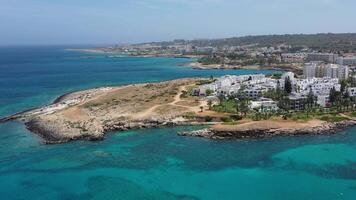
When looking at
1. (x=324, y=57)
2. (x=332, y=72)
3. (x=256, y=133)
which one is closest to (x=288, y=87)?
(x=256, y=133)

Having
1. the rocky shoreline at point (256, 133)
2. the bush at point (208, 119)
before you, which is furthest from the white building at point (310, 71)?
the bush at point (208, 119)

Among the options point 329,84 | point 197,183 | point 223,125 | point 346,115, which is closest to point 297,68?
point 329,84

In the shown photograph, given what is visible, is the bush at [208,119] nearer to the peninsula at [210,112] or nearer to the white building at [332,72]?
the peninsula at [210,112]

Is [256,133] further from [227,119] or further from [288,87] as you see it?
[288,87]

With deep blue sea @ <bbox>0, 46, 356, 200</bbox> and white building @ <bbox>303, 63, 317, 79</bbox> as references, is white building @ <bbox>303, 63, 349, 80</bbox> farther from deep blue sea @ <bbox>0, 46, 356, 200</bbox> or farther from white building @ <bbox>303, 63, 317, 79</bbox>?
deep blue sea @ <bbox>0, 46, 356, 200</bbox>

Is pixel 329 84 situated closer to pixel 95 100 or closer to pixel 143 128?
pixel 143 128

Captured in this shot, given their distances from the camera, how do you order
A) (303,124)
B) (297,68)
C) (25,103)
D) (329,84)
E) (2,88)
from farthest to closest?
(297,68) < (2,88) < (25,103) < (329,84) < (303,124)

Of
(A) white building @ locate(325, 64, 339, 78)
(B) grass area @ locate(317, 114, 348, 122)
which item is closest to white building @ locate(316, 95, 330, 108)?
(B) grass area @ locate(317, 114, 348, 122)

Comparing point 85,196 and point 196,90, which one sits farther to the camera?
point 196,90
